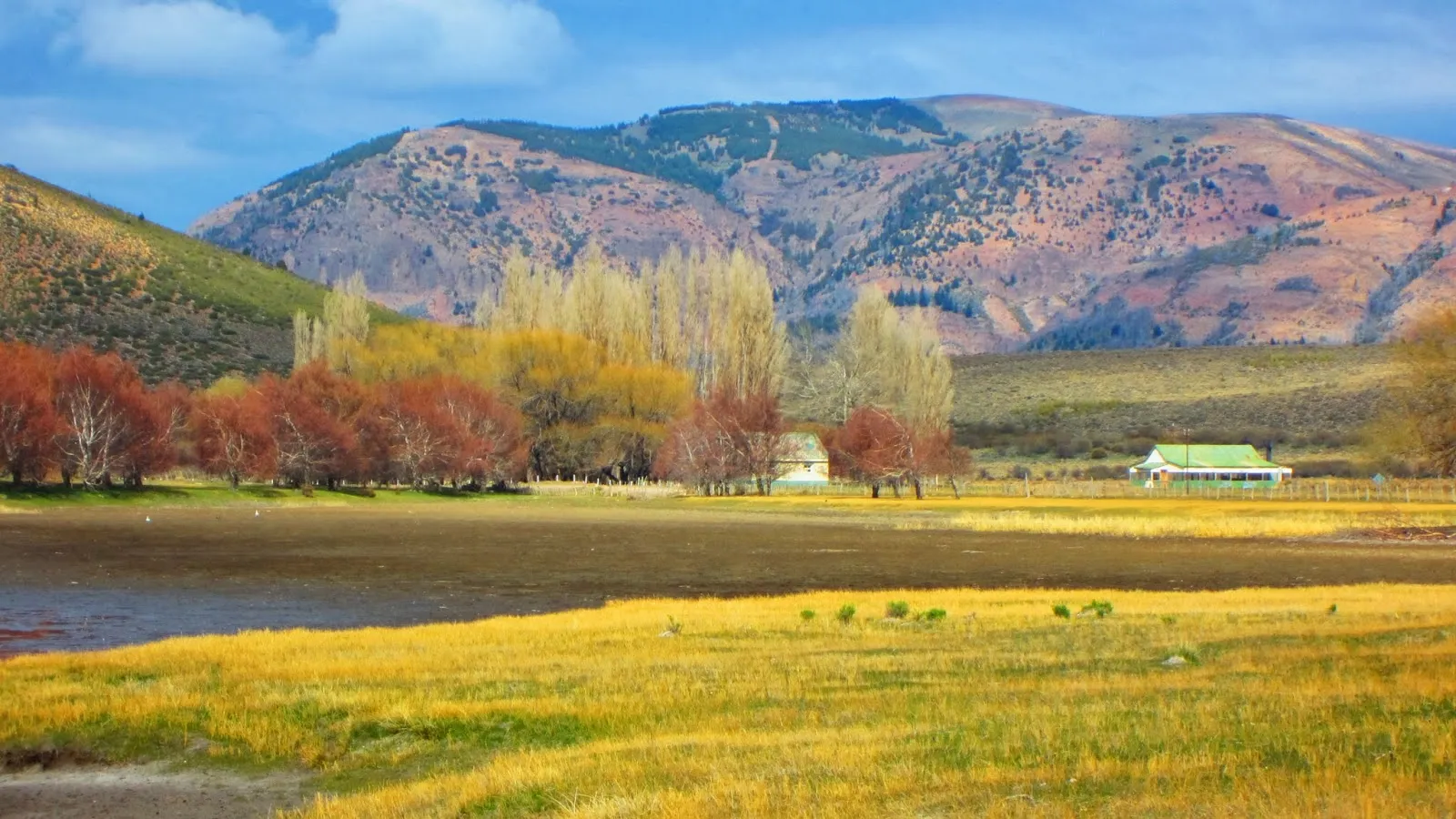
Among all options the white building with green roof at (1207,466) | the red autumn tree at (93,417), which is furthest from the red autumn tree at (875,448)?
the red autumn tree at (93,417)

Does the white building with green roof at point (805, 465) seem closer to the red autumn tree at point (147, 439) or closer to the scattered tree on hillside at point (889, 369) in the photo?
the scattered tree on hillside at point (889, 369)

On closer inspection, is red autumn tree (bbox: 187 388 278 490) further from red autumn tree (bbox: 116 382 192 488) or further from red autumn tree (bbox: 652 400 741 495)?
red autumn tree (bbox: 652 400 741 495)

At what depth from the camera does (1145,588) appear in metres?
32.0

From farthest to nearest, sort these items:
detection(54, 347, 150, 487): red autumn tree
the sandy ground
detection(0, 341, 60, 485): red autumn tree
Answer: detection(54, 347, 150, 487): red autumn tree → detection(0, 341, 60, 485): red autumn tree → the sandy ground

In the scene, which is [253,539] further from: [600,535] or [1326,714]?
[1326,714]

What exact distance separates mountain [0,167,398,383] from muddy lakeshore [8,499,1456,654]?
56541 mm

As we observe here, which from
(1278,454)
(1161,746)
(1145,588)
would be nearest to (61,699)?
(1161,746)

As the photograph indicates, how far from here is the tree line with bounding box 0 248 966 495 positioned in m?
84.4

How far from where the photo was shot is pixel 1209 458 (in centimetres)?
10100

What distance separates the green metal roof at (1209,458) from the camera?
9981 centimetres

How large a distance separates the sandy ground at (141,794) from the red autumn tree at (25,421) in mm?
60714

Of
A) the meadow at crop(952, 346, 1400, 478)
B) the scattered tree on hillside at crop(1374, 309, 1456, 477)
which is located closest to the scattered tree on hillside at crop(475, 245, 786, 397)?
the meadow at crop(952, 346, 1400, 478)

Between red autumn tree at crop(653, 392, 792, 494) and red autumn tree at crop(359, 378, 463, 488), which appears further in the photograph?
red autumn tree at crop(653, 392, 792, 494)

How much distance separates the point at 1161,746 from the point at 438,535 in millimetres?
45921
